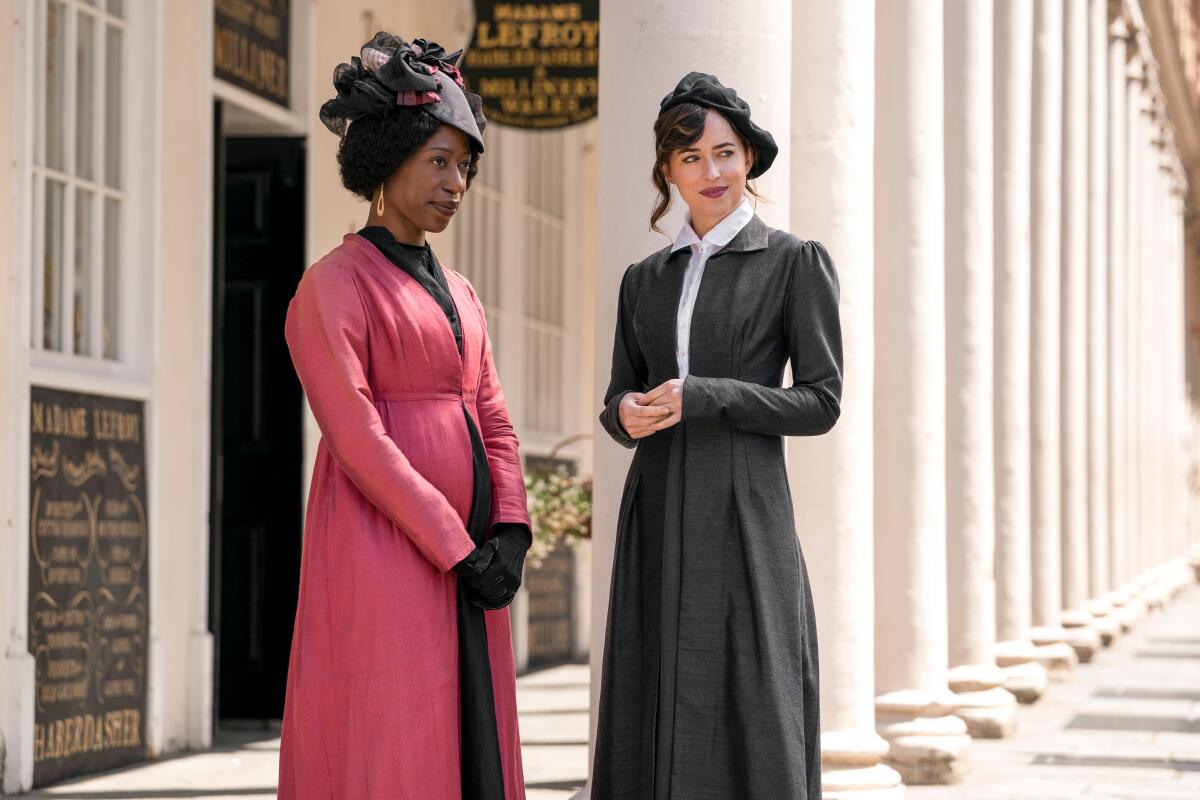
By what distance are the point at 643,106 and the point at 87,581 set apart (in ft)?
11.5

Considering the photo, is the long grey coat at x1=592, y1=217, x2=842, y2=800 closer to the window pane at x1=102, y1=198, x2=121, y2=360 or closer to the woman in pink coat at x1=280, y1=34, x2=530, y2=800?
the woman in pink coat at x1=280, y1=34, x2=530, y2=800

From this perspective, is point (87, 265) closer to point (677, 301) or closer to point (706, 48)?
point (706, 48)

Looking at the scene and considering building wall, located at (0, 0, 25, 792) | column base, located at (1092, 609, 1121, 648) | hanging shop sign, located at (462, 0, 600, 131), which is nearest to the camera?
building wall, located at (0, 0, 25, 792)

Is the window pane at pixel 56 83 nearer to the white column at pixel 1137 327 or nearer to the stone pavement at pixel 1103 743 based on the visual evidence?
the stone pavement at pixel 1103 743

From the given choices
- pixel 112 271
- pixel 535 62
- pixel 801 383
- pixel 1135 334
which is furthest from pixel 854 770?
pixel 1135 334

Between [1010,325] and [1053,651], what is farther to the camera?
[1053,651]

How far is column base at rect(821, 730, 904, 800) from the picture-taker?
5887 millimetres

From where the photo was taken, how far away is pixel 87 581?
7453mm

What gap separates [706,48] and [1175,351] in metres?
23.3

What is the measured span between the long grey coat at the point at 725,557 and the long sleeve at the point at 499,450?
9.0 inches

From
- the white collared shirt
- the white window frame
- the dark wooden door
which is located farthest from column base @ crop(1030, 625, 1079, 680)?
the white collared shirt

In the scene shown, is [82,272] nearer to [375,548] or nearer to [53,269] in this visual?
[53,269]

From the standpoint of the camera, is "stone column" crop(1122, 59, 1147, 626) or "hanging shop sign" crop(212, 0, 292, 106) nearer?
"hanging shop sign" crop(212, 0, 292, 106)

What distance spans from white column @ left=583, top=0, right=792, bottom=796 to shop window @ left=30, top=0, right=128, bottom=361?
2.98 meters
